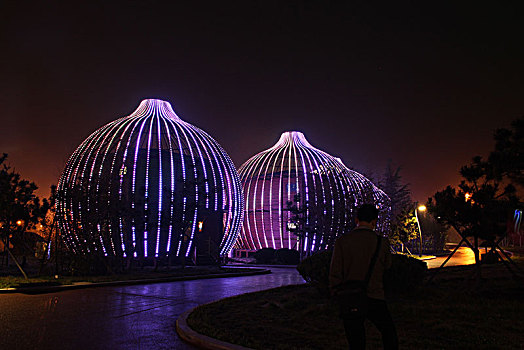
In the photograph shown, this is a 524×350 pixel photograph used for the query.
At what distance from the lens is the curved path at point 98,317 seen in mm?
6602

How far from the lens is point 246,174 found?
128 ft

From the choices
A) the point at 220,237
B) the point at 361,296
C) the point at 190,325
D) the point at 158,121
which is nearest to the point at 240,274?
the point at 220,237

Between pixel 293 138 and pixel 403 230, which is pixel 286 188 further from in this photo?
pixel 403 230

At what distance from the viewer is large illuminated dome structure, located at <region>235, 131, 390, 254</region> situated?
1329 inches

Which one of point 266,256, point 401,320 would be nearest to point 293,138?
point 266,256

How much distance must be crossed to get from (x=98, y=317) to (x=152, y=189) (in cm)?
1563

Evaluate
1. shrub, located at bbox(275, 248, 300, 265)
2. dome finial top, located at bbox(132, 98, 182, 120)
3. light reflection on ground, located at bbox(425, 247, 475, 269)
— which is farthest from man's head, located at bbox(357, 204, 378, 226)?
shrub, located at bbox(275, 248, 300, 265)

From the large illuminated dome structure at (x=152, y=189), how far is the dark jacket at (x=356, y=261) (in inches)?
610

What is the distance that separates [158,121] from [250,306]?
1805 centimetres

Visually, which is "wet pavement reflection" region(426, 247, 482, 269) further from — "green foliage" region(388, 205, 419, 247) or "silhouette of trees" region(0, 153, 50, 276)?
"silhouette of trees" region(0, 153, 50, 276)

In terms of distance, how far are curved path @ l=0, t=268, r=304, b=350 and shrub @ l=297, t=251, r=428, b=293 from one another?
3126mm

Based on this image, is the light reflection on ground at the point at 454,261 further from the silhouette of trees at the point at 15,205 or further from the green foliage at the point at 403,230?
the silhouette of trees at the point at 15,205

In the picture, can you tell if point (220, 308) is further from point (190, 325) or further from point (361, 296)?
point (361, 296)

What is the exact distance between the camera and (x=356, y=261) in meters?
4.19
